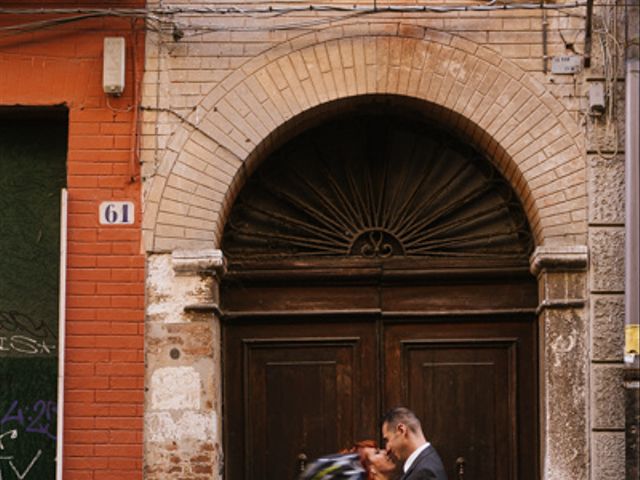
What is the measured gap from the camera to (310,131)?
9.88m

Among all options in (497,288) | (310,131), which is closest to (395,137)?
(310,131)

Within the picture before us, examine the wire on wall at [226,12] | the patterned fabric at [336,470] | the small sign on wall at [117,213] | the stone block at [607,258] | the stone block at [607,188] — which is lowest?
the patterned fabric at [336,470]

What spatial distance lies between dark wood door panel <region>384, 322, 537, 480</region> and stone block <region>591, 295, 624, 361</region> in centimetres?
60

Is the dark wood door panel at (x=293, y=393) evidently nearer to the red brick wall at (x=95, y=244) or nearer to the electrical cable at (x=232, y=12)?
the red brick wall at (x=95, y=244)

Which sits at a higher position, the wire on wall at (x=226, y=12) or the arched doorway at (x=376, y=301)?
the wire on wall at (x=226, y=12)

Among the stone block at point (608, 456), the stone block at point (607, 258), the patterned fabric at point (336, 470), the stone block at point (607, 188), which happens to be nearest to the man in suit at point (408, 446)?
the patterned fabric at point (336, 470)

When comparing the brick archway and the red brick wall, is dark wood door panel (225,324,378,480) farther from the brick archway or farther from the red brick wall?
the brick archway

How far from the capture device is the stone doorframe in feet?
30.1

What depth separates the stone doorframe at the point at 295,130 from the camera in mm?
9180

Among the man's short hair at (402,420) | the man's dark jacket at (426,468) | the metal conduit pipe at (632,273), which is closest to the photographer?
the man's dark jacket at (426,468)

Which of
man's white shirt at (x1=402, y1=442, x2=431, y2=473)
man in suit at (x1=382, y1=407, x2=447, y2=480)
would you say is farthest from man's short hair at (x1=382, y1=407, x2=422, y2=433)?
man's white shirt at (x1=402, y1=442, x2=431, y2=473)

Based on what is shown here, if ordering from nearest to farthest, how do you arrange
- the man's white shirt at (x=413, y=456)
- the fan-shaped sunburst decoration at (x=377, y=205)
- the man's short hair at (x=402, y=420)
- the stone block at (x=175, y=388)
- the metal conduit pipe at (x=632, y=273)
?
the man's white shirt at (x=413, y=456) → the man's short hair at (x=402, y=420) → the metal conduit pipe at (x=632, y=273) → the stone block at (x=175, y=388) → the fan-shaped sunburst decoration at (x=377, y=205)

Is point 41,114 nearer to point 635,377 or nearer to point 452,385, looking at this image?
point 452,385

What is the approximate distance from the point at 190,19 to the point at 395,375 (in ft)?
8.68
